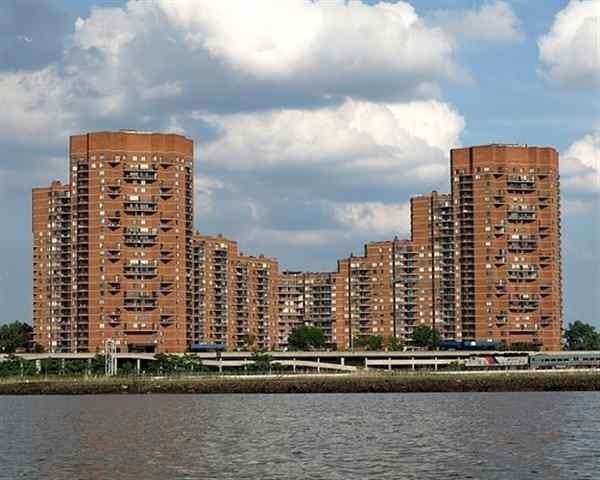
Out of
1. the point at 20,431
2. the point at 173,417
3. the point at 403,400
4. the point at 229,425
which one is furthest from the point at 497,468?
the point at 403,400

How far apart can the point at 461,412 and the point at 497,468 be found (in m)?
62.0

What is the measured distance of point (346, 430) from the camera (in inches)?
4205

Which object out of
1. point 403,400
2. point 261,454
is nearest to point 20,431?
point 261,454

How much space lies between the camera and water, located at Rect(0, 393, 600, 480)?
73.2 metres

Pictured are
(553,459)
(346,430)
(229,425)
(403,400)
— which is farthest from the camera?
(403,400)

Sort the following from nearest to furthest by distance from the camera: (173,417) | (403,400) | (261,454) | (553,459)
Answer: (553,459) < (261,454) < (173,417) < (403,400)

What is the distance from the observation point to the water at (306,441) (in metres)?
→ 73.2

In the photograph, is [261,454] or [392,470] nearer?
[392,470]

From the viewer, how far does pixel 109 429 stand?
4402 inches

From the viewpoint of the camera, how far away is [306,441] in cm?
9462

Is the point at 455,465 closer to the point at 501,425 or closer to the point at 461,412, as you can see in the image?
the point at 501,425

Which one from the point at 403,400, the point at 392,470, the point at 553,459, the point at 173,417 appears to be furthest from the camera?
the point at 403,400

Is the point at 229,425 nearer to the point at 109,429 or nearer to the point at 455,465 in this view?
the point at 109,429

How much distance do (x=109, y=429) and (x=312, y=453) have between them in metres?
33.4
